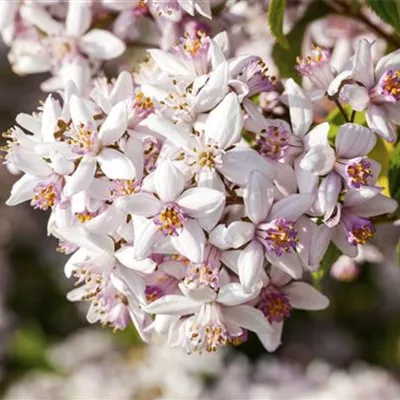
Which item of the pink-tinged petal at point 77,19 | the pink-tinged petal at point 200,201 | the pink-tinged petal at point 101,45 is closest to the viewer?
the pink-tinged petal at point 200,201

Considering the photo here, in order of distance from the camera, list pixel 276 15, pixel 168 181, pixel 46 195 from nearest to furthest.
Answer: pixel 168 181
pixel 46 195
pixel 276 15

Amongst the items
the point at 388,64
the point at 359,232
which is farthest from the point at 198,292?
the point at 388,64

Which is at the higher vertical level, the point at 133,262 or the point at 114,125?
the point at 114,125

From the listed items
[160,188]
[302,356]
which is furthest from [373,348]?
[160,188]

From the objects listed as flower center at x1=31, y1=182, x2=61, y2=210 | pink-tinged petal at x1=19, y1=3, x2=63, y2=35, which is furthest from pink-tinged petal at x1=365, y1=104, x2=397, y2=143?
pink-tinged petal at x1=19, y1=3, x2=63, y2=35

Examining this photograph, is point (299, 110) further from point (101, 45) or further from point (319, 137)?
point (101, 45)

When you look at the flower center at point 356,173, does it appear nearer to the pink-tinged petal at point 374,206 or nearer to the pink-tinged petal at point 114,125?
the pink-tinged petal at point 374,206

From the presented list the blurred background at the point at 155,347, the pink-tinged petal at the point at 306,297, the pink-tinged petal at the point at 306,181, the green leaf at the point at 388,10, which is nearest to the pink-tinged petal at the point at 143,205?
the pink-tinged petal at the point at 306,181

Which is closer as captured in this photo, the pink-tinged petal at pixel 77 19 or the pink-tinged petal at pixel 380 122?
the pink-tinged petal at pixel 380 122
